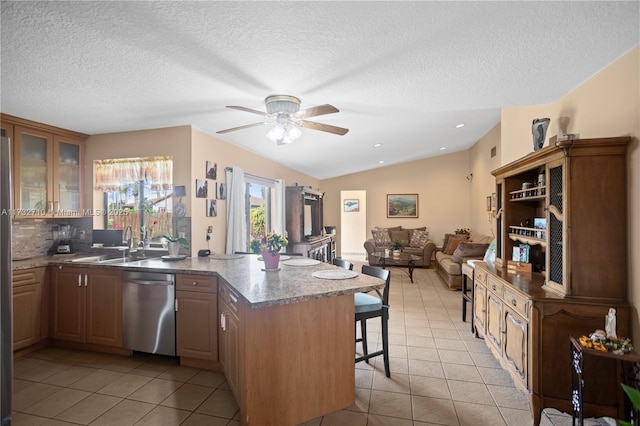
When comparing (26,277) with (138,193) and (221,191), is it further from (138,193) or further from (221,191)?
(221,191)

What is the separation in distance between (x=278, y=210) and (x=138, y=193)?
2579 mm

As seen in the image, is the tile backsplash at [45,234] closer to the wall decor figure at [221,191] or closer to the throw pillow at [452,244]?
the wall decor figure at [221,191]

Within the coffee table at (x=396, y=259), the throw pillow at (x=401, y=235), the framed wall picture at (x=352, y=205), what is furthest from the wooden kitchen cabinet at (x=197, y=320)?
the framed wall picture at (x=352, y=205)

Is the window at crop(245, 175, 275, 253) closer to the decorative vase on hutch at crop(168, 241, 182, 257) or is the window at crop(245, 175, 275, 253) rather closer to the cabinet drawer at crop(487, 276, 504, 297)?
the decorative vase on hutch at crop(168, 241, 182, 257)

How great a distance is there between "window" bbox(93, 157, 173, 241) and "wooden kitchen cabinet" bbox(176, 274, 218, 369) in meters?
1.25

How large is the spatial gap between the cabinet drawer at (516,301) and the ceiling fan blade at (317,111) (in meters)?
1.88

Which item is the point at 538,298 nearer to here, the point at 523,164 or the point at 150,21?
the point at 523,164

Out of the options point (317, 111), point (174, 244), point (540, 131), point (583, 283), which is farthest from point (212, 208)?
point (583, 283)

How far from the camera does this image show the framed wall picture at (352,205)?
10195 mm

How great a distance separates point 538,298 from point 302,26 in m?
2.18

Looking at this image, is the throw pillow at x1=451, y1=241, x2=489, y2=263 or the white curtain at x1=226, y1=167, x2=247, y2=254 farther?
the throw pillow at x1=451, y1=241, x2=489, y2=263

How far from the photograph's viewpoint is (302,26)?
5.33 feet

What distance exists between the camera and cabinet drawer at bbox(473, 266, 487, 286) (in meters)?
2.98

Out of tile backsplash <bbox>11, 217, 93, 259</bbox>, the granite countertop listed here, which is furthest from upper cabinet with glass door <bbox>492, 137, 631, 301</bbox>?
tile backsplash <bbox>11, 217, 93, 259</bbox>
